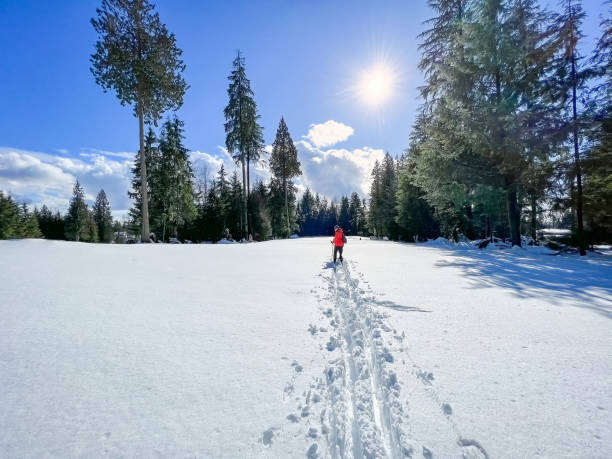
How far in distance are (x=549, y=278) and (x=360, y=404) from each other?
7.36m

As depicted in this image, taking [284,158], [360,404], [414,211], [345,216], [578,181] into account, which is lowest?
[360,404]

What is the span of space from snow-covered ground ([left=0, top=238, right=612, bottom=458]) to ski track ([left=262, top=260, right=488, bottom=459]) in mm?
15

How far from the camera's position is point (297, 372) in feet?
9.09

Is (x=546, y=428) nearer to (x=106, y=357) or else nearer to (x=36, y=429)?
(x=36, y=429)

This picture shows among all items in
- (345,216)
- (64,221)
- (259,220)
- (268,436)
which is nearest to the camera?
(268,436)

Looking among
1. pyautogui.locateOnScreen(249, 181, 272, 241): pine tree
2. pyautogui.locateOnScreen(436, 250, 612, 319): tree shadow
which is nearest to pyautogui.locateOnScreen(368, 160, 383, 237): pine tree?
pyautogui.locateOnScreen(249, 181, 272, 241): pine tree

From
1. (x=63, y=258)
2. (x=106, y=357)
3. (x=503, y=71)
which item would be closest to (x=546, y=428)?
(x=106, y=357)

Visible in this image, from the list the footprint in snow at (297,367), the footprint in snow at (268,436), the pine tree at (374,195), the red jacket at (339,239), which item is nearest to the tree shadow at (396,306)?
the footprint in snow at (297,367)

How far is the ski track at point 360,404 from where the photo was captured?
189cm

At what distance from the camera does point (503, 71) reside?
12930mm

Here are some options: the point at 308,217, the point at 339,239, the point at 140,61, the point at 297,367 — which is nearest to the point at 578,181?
the point at 339,239

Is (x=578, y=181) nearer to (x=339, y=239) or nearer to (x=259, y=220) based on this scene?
(x=339, y=239)

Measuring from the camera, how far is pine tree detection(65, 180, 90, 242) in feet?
157

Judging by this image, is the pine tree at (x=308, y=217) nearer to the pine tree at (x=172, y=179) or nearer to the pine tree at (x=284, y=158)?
the pine tree at (x=284, y=158)
